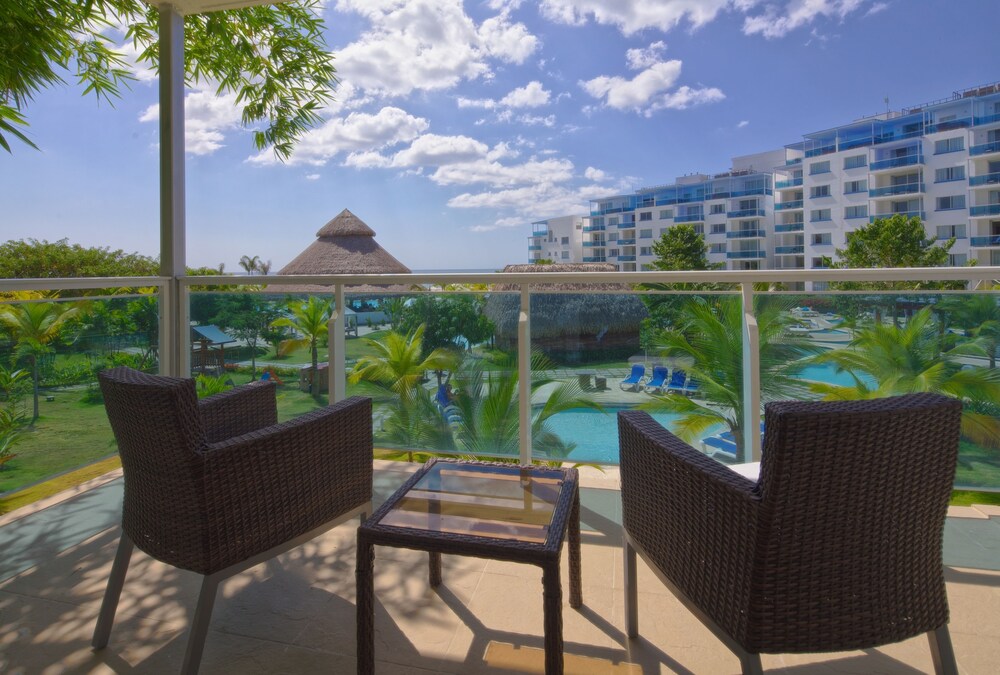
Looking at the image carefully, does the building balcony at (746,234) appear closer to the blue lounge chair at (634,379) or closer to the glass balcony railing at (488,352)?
the glass balcony railing at (488,352)

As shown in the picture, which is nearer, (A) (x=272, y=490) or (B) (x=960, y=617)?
(A) (x=272, y=490)

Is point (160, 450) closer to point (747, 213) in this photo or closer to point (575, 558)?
point (575, 558)

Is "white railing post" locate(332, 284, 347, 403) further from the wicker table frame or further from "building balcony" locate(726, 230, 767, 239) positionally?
"building balcony" locate(726, 230, 767, 239)

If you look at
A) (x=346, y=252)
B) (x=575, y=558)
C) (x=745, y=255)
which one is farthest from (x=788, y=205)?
(x=575, y=558)

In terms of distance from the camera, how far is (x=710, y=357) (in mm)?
2756

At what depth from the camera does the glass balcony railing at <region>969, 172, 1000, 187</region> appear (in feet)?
127

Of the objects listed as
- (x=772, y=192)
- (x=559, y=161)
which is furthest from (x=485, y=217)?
(x=772, y=192)

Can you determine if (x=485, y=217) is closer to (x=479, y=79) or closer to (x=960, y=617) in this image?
(x=479, y=79)

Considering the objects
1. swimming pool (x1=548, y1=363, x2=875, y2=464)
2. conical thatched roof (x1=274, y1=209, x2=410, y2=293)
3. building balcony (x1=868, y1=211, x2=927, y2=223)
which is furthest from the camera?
building balcony (x1=868, y1=211, x2=927, y2=223)

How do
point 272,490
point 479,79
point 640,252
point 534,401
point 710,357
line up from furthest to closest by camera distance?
1. point 640,252
2. point 479,79
3. point 534,401
4. point 710,357
5. point 272,490

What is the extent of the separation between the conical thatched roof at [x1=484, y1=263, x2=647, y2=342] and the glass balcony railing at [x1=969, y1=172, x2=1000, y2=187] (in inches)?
1884

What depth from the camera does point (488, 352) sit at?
3027mm

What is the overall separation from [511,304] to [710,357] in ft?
3.08

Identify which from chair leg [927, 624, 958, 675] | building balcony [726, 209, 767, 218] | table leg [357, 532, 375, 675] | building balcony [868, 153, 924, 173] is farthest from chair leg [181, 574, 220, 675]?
building balcony [868, 153, 924, 173]
